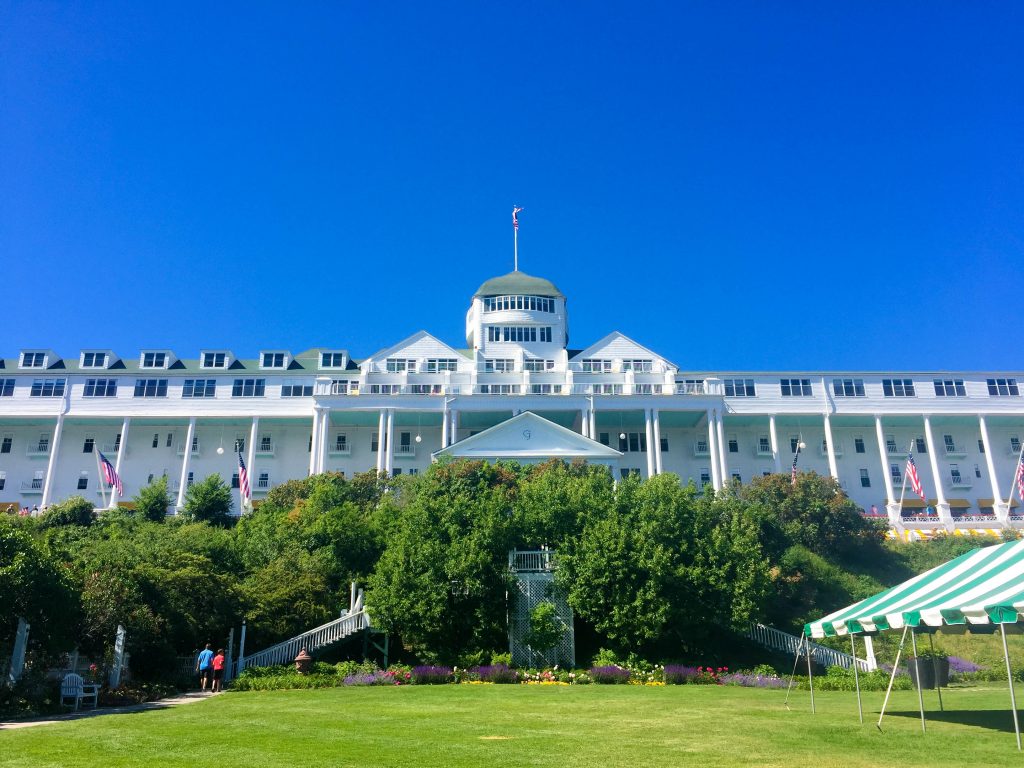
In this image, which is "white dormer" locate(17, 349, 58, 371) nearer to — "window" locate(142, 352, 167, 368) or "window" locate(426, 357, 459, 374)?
"window" locate(142, 352, 167, 368)

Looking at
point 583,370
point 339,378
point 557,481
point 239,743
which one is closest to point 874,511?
point 583,370

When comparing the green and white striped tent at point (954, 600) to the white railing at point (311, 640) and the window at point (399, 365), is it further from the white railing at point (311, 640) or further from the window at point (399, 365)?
the window at point (399, 365)

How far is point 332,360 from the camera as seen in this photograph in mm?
65875

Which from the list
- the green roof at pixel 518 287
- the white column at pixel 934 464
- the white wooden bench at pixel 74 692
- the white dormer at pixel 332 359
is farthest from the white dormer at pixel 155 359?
the white column at pixel 934 464

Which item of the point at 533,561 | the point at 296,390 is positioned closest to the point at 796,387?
the point at 296,390

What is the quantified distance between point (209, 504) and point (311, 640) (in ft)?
76.4

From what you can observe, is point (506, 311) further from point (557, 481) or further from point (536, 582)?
point (536, 582)

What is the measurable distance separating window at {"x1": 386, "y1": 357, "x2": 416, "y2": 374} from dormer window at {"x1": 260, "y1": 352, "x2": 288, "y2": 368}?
9682mm

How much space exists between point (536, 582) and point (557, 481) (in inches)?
284

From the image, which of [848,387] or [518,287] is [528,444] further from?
[848,387]

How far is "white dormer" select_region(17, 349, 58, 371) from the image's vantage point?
6400 cm

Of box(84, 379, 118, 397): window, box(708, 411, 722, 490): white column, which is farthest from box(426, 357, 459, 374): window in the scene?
box(84, 379, 118, 397): window

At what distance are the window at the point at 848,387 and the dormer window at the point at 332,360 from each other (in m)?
41.5

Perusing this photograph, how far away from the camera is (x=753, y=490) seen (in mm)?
44250
